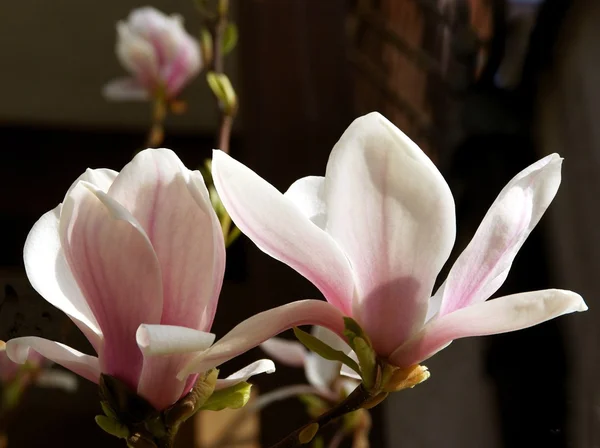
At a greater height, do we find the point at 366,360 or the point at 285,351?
the point at 366,360

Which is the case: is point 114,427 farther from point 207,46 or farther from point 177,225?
point 207,46

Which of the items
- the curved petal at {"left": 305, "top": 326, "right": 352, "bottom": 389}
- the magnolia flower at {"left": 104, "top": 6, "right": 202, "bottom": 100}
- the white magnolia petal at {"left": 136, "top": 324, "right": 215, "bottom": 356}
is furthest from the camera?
the magnolia flower at {"left": 104, "top": 6, "right": 202, "bottom": 100}

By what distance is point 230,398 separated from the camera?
227 mm

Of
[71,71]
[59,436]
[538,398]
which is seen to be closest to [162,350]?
[538,398]

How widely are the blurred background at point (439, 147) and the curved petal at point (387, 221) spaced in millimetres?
161

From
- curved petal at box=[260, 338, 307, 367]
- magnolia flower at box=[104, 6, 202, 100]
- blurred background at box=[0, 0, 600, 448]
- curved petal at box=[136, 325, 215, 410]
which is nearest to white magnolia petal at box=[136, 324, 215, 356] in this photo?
curved petal at box=[136, 325, 215, 410]

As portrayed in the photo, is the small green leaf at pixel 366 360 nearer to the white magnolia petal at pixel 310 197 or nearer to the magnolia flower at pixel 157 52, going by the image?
the white magnolia petal at pixel 310 197

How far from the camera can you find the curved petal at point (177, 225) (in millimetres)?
206

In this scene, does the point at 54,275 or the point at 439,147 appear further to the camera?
the point at 439,147

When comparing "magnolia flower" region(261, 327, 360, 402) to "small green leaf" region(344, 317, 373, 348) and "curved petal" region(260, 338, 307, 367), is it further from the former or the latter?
"small green leaf" region(344, 317, 373, 348)

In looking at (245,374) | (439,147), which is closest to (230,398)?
(245,374)

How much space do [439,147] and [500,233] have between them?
1.58 feet

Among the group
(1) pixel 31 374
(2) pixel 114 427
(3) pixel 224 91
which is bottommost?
(1) pixel 31 374

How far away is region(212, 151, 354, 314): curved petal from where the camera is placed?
0.20m
